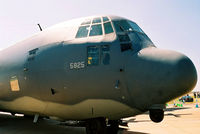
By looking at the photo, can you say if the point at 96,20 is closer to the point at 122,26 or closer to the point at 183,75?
the point at 122,26

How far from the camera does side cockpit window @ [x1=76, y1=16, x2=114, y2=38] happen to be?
6504mm

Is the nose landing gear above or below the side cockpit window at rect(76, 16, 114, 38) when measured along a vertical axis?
below

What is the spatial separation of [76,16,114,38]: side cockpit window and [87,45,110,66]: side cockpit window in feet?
2.02

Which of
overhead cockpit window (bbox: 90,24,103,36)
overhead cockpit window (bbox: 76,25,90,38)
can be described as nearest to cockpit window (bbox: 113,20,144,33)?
overhead cockpit window (bbox: 90,24,103,36)

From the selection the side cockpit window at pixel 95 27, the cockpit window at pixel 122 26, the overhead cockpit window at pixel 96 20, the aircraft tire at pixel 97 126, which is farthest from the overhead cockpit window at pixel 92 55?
the aircraft tire at pixel 97 126

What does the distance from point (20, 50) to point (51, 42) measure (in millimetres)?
2102

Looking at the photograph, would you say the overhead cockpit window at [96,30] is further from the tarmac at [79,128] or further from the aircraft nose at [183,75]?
the tarmac at [79,128]

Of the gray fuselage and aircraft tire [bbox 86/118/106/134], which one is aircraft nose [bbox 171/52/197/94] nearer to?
the gray fuselage

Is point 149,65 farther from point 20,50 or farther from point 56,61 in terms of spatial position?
point 20,50

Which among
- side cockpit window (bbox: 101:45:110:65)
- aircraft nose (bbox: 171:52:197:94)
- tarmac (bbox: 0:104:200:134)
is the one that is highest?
side cockpit window (bbox: 101:45:110:65)

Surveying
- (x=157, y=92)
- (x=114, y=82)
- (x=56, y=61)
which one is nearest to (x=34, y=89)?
(x=56, y=61)

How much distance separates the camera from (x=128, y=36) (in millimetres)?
6227

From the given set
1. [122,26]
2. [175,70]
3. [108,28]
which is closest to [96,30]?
[108,28]

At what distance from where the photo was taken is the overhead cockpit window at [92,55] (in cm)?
597
